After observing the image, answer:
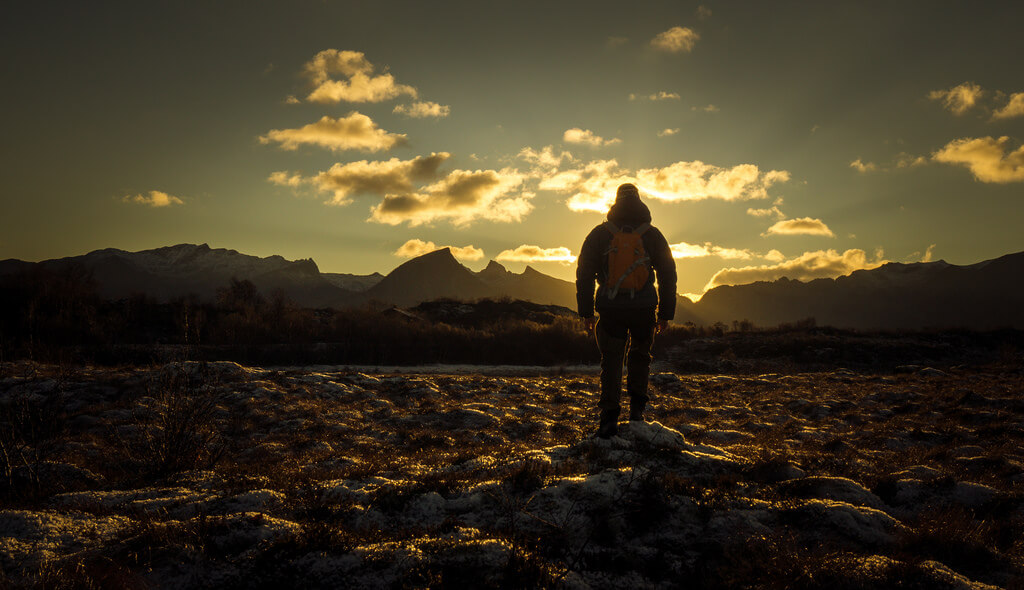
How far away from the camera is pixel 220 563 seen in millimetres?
2791

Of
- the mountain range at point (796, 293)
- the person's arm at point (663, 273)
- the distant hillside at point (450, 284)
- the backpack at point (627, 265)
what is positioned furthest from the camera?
the distant hillside at point (450, 284)

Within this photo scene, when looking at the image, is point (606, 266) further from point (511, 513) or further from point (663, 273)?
point (511, 513)

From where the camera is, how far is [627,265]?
6.05m

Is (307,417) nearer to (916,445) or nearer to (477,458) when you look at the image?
(477,458)

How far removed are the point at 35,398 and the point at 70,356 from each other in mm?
10358

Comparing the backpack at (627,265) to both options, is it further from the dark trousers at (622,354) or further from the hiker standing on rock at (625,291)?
the dark trousers at (622,354)

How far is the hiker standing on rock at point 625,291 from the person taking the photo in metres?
6.07

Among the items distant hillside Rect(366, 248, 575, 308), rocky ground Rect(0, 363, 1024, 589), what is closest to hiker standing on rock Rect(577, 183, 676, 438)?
rocky ground Rect(0, 363, 1024, 589)

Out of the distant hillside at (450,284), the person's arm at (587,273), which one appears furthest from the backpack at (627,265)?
the distant hillside at (450,284)

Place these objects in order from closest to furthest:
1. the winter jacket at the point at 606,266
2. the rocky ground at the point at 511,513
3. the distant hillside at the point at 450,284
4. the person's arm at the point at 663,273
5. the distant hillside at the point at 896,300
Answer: the rocky ground at the point at 511,513 → the winter jacket at the point at 606,266 → the person's arm at the point at 663,273 → the distant hillside at the point at 896,300 → the distant hillside at the point at 450,284

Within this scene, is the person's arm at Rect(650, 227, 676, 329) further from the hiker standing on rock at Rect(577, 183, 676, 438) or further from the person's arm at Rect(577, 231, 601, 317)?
the person's arm at Rect(577, 231, 601, 317)

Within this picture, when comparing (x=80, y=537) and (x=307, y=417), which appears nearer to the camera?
(x=80, y=537)

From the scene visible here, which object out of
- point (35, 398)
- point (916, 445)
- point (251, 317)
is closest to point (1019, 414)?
point (916, 445)

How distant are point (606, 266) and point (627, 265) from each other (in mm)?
315
